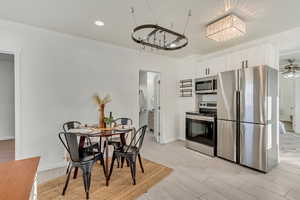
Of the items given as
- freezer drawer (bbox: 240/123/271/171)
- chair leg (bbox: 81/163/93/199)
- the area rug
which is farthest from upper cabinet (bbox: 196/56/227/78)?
chair leg (bbox: 81/163/93/199)

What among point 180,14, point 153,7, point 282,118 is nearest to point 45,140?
point 153,7

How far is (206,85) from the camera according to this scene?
405cm

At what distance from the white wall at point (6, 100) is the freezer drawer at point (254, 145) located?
7.04 metres

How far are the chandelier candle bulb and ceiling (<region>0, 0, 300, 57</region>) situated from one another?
0.33 feet

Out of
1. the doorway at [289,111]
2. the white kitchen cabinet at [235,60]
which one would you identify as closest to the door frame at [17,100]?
the white kitchen cabinet at [235,60]

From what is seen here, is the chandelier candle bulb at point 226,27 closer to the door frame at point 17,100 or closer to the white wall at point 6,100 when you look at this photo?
the door frame at point 17,100

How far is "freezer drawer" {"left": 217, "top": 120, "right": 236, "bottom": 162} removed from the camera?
3229mm

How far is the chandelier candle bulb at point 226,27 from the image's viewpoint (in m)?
2.39

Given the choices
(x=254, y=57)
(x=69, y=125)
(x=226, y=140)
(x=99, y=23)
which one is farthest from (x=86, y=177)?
(x=254, y=57)

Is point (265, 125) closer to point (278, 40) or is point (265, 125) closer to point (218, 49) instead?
point (278, 40)

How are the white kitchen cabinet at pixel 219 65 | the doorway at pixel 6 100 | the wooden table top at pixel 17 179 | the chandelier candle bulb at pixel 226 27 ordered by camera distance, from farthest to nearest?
1. the doorway at pixel 6 100
2. the white kitchen cabinet at pixel 219 65
3. the chandelier candle bulb at pixel 226 27
4. the wooden table top at pixel 17 179

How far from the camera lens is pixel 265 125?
280 centimetres

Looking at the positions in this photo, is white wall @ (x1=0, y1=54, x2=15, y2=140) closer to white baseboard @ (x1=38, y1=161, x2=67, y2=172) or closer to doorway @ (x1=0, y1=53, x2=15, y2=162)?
doorway @ (x1=0, y1=53, x2=15, y2=162)

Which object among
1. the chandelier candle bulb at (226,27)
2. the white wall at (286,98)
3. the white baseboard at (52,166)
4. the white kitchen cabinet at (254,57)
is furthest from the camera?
the white wall at (286,98)
